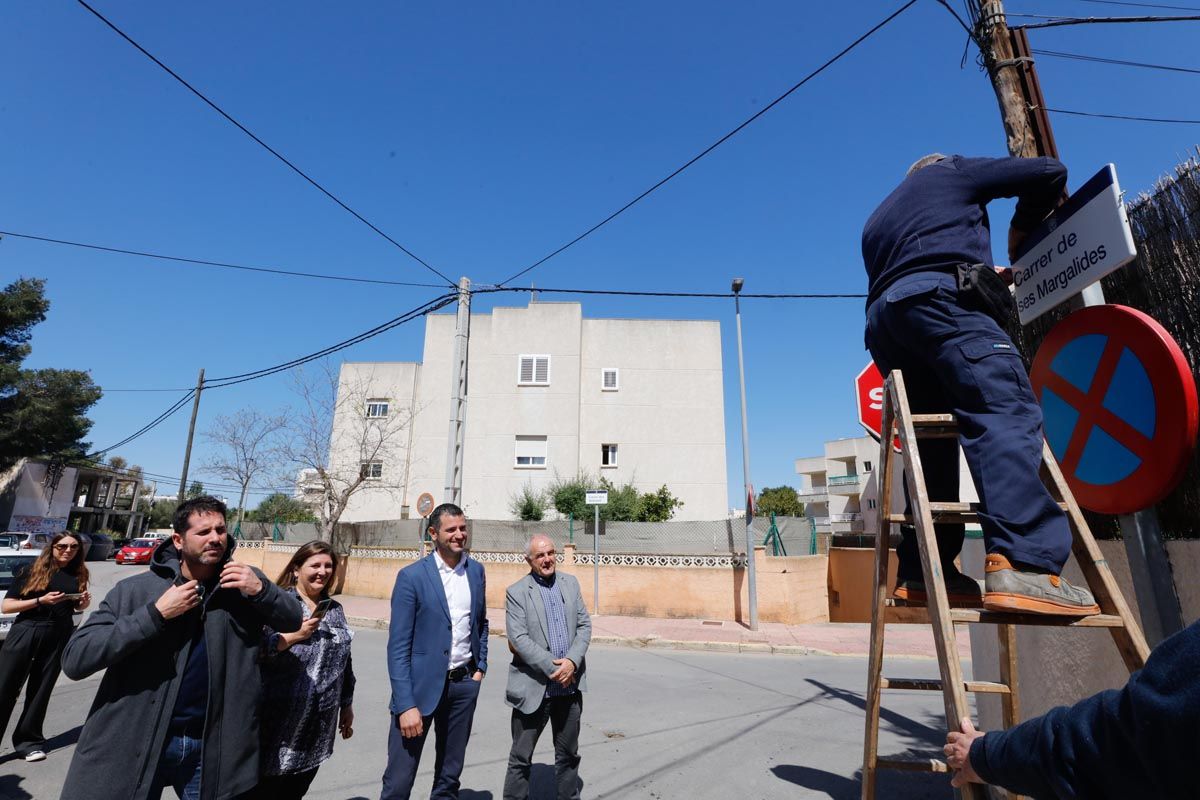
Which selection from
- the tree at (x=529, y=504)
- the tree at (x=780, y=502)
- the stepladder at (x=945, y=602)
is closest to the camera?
the stepladder at (x=945, y=602)

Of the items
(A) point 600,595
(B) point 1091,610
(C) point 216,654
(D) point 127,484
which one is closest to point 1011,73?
(B) point 1091,610

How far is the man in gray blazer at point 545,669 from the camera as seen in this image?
368 cm

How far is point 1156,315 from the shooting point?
2.76 meters

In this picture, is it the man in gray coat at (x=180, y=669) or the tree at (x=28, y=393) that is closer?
the man in gray coat at (x=180, y=669)

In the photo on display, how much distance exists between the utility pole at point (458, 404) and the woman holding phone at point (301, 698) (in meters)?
8.71

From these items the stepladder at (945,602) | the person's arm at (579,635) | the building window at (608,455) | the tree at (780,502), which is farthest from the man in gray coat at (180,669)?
the tree at (780,502)

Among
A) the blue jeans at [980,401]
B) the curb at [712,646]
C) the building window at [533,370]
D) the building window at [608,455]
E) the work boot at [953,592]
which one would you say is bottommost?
the curb at [712,646]

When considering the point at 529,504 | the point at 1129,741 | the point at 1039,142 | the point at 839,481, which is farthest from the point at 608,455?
the point at 839,481

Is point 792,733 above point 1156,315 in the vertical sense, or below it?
below

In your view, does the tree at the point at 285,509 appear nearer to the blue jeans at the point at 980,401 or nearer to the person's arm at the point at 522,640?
the person's arm at the point at 522,640

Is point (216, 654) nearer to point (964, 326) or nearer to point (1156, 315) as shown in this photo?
point (964, 326)

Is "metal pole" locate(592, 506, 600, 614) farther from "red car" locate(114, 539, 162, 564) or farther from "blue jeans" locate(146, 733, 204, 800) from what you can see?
"red car" locate(114, 539, 162, 564)

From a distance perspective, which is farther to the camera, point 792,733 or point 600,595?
point 600,595

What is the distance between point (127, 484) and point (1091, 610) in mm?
71014
